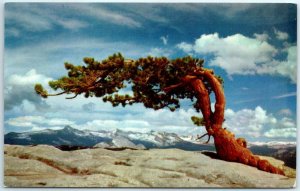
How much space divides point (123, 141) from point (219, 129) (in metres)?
0.79

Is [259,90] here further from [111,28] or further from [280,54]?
[111,28]

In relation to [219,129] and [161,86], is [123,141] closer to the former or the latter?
[161,86]

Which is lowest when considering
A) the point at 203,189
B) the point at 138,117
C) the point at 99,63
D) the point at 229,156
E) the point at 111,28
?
the point at 203,189

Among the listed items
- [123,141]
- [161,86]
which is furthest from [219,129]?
[123,141]

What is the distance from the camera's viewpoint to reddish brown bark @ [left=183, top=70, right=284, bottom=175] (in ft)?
13.8

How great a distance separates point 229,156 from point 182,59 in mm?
868

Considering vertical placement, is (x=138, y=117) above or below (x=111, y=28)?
below

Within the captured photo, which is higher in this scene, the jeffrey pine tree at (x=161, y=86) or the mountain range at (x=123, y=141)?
the jeffrey pine tree at (x=161, y=86)

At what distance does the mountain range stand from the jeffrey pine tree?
125mm

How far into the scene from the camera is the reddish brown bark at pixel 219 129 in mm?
4199

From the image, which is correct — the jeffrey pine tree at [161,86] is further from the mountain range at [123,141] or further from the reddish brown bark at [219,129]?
the mountain range at [123,141]

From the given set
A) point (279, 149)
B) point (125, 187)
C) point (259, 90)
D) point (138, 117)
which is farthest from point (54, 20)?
point (279, 149)

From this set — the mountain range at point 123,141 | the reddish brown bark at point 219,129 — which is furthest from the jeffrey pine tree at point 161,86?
the mountain range at point 123,141

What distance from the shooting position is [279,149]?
4.20 metres
